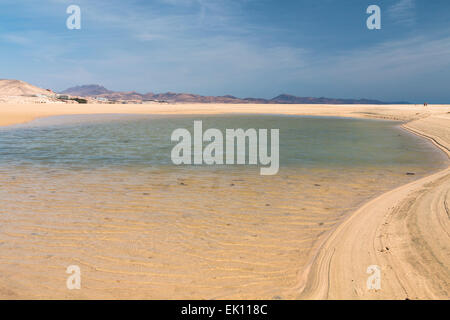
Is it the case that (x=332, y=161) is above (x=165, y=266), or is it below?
above

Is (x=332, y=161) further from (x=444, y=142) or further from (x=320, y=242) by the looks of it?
(x=444, y=142)

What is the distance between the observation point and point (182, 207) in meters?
5.99

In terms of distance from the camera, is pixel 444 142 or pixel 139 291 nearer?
pixel 139 291

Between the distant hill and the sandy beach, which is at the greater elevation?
the distant hill

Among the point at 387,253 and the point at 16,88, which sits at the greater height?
the point at 16,88

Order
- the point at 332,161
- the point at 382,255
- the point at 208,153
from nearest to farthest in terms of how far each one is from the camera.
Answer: the point at 382,255 → the point at 332,161 → the point at 208,153

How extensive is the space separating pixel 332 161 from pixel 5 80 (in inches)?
8688

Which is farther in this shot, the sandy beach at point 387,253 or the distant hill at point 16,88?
the distant hill at point 16,88

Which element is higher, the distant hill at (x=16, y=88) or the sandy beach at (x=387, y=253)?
the distant hill at (x=16, y=88)

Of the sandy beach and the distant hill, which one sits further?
the distant hill

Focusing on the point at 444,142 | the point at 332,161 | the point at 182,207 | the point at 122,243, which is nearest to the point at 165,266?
the point at 122,243

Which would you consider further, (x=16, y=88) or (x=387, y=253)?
(x=16, y=88)
